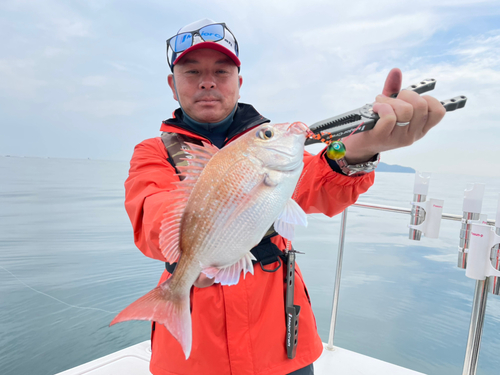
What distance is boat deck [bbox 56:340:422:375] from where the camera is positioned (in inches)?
95.2

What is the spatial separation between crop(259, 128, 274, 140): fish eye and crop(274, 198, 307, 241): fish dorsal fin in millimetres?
191

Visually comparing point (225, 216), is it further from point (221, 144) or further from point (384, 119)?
point (221, 144)

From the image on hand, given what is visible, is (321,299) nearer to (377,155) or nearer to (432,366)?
(432,366)

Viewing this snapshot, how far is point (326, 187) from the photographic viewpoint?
3.88 ft

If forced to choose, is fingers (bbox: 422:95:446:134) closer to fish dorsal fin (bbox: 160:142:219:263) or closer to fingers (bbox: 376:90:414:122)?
fingers (bbox: 376:90:414:122)

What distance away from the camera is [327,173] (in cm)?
115

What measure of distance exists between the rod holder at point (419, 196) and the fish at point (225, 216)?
5.54 feet

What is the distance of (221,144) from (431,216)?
1.62m

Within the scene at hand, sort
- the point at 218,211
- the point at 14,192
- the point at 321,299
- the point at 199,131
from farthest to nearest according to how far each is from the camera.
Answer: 1. the point at 14,192
2. the point at 321,299
3. the point at 199,131
4. the point at 218,211

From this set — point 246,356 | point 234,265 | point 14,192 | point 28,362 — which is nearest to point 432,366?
point 246,356

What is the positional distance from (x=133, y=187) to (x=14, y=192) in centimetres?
1848

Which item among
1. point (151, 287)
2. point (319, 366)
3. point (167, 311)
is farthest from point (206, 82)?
point (151, 287)

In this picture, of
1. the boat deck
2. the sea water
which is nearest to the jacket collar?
the sea water

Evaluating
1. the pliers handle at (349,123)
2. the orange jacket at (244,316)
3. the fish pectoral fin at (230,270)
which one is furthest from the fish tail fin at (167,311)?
the pliers handle at (349,123)
